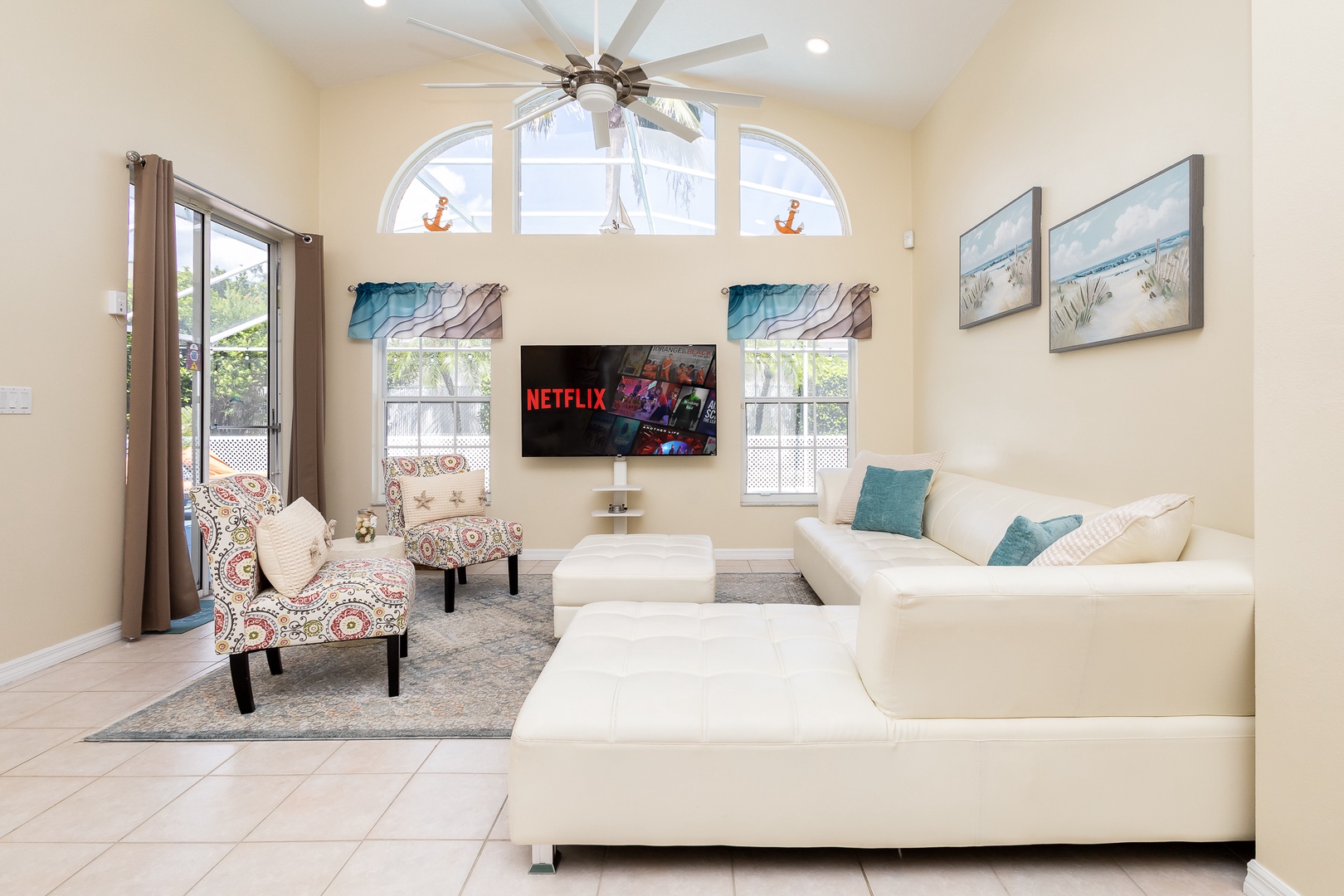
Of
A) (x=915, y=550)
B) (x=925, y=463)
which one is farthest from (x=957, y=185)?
(x=915, y=550)

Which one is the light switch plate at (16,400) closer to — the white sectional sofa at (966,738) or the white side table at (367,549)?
the white side table at (367,549)

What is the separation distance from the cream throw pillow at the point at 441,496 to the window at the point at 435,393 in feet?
2.97

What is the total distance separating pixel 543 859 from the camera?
57.5 inches

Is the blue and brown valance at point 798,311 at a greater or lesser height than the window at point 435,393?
greater

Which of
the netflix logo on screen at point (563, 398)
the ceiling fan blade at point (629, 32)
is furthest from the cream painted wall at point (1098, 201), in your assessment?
the netflix logo on screen at point (563, 398)

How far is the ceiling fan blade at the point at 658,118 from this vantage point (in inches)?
116

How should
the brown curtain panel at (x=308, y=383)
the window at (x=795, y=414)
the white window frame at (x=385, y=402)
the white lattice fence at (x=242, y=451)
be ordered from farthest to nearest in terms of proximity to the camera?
the window at (x=795, y=414) < the white window frame at (x=385, y=402) < the brown curtain panel at (x=308, y=383) < the white lattice fence at (x=242, y=451)

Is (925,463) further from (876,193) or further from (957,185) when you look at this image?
(876,193)

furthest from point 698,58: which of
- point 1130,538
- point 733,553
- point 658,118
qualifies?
point 733,553

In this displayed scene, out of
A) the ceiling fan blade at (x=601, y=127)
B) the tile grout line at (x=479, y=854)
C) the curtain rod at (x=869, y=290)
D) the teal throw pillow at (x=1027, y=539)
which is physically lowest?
the tile grout line at (x=479, y=854)

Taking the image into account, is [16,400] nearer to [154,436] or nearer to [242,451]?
[154,436]

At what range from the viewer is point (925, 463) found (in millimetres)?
3828

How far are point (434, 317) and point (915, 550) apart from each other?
3.68 m

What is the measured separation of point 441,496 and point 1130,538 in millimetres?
3416
